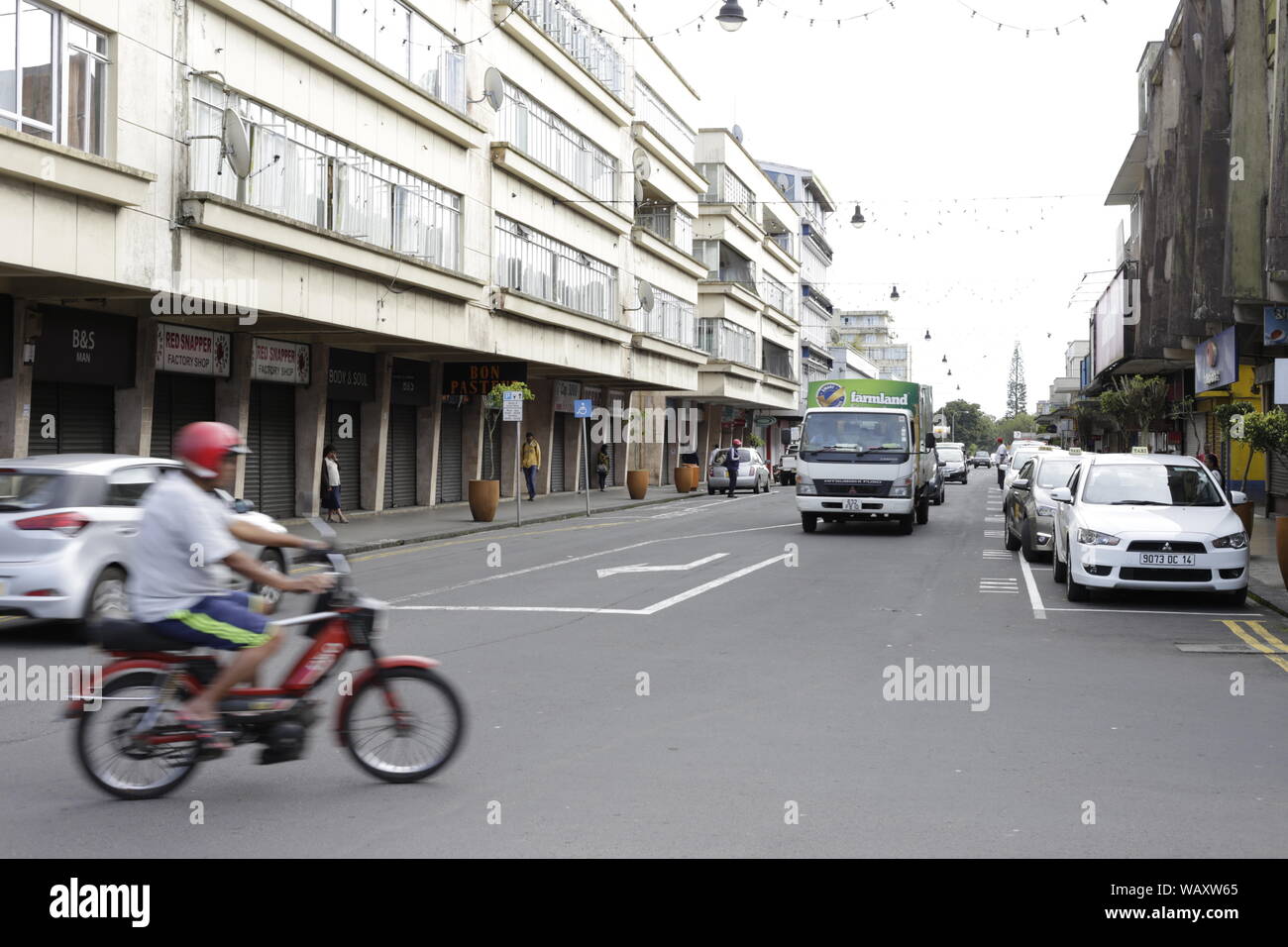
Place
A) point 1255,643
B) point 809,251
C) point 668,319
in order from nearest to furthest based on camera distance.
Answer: point 1255,643, point 668,319, point 809,251

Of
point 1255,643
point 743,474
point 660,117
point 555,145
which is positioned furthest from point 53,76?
point 660,117

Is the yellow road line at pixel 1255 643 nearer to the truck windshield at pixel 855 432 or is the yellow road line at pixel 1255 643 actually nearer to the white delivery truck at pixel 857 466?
the white delivery truck at pixel 857 466

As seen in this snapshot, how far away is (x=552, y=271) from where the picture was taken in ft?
126

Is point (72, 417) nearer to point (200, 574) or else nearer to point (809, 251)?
point (200, 574)

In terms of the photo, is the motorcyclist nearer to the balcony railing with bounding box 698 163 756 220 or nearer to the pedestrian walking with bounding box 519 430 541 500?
the pedestrian walking with bounding box 519 430 541 500

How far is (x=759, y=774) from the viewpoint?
22.0 ft

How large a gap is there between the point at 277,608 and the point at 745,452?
123 ft

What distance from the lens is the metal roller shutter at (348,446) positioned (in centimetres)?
3073

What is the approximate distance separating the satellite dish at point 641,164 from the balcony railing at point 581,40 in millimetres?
2398

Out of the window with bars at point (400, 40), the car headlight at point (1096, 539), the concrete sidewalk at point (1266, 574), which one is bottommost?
the concrete sidewalk at point (1266, 574)

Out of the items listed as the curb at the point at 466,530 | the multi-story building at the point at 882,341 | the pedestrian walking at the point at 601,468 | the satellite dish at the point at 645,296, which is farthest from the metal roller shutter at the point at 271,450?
the multi-story building at the point at 882,341

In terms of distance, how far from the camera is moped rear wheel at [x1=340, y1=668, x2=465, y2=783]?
648 cm

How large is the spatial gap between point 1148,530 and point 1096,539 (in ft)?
1.81

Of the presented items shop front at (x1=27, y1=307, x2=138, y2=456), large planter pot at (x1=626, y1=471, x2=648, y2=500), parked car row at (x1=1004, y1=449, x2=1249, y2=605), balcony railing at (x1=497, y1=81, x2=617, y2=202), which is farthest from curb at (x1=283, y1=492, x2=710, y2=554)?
parked car row at (x1=1004, y1=449, x2=1249, y2=605)
